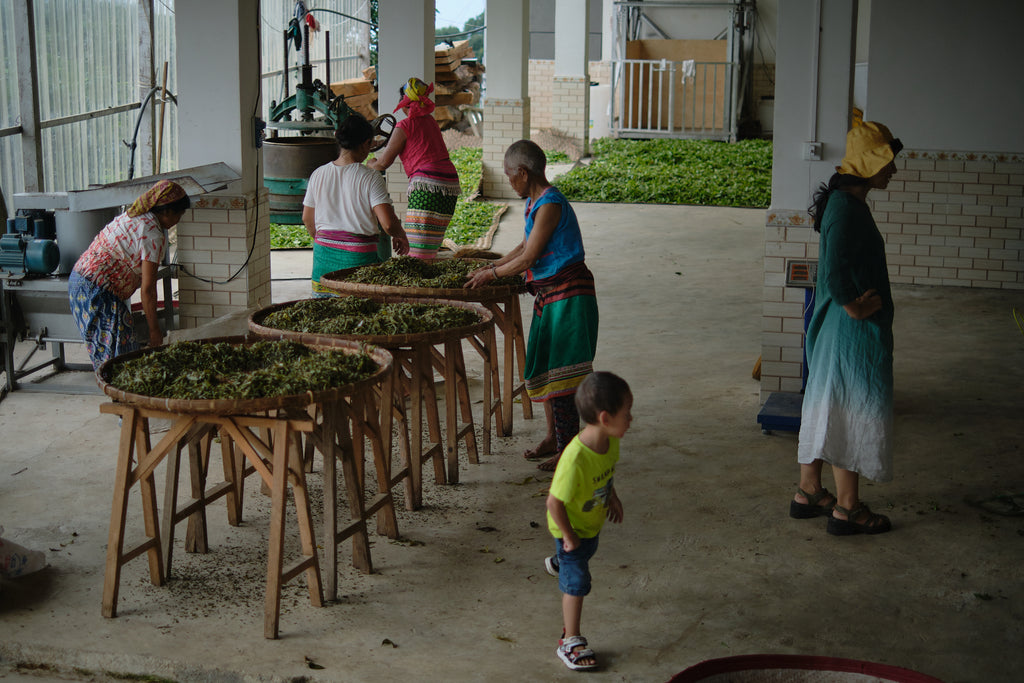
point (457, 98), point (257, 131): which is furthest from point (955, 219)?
point (457, 98)

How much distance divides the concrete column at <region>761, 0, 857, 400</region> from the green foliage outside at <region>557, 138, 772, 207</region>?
9.08 m

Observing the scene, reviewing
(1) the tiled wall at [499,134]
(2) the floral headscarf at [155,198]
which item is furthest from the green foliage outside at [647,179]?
(2) the floral headscarf at [155,198]

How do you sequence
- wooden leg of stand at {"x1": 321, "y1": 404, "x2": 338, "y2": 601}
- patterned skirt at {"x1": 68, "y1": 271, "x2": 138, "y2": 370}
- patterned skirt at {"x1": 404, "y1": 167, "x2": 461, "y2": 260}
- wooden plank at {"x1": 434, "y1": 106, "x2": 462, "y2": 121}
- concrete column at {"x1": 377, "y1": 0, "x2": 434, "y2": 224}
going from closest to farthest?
wooden leg of stand at {"x1": 321, "y1": 404, "x2": 338, "y2": 601} < patterned skirt at {"x1": 68, "y1": 271, "x2": 138, "y2": 370} < patterned skirt at {"x1": 404, "y1": 167, "x2": 461, "y2": 260} < concrete column at {"x1": 377, "y1": 0, "x2": 434, "y2": 224} < wooden plank at {"x1": 434, "y1": 106, "x2": 462, "y2": 121}

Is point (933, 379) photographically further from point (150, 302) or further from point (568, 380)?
point (150, 302)

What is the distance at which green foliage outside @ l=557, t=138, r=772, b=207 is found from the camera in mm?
15773

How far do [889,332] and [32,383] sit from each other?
5329 mm

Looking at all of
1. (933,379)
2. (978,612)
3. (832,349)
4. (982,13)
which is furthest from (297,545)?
(982,13)

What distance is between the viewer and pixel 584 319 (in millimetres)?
5473

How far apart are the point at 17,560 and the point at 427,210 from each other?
13.1 feet

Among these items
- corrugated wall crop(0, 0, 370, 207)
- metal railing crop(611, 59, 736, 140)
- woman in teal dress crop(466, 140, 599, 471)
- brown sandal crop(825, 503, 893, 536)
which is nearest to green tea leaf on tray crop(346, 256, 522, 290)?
woman in teal dress crop(466, 140, 599, 471)

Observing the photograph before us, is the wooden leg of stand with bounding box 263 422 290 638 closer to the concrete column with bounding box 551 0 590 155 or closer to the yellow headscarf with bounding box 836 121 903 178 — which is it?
the yellow headscarf with bounding box 836 121 903 178

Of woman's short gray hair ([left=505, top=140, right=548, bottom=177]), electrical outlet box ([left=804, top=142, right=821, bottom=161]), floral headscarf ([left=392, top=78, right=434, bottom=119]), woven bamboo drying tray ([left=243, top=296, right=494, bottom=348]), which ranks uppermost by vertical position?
floral headscarf ([left=392, top=78, right=434, bottom=119])

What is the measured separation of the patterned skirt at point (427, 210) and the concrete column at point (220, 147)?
1.04 meters

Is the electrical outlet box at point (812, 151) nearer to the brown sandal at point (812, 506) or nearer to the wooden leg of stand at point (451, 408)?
the brown sandal at point (812, 506)
